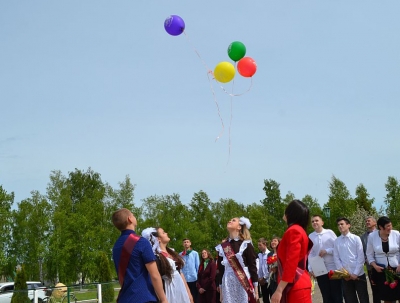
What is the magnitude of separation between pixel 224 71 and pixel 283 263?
7.19 m

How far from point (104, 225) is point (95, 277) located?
4306 mm

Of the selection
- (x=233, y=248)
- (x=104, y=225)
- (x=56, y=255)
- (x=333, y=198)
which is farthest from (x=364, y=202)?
(x=233, y=248)

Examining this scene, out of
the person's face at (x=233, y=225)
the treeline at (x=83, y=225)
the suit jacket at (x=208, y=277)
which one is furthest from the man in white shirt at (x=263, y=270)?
the treeline at (x=83, y=225)

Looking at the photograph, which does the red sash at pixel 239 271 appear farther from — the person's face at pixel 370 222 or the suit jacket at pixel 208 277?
the suit jacket at pixel 208 277

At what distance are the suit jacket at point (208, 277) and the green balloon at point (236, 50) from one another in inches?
248

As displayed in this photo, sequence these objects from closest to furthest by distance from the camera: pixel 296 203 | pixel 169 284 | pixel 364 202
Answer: pixel 296 203 → pixel 169 284 → pixel 364 202

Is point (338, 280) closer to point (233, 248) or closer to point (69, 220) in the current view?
point (233, 248)

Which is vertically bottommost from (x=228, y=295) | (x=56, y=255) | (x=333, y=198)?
(x=228, y=295)

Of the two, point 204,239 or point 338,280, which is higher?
point 204,239

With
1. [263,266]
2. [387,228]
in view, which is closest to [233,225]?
[387,228]

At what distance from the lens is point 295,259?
555 centimetres

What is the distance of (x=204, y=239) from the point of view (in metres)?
46.3

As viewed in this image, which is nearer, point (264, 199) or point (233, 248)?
point (233, 248)

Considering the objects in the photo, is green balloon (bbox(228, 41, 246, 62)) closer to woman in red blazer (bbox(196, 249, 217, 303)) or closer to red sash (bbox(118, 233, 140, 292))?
woman in red blazer (bbox(196, 249, 217, 303))
